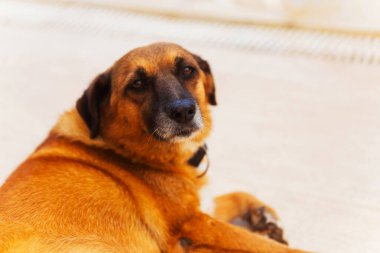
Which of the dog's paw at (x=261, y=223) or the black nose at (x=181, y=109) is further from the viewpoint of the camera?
the dog's paw at (x=261, y=223)

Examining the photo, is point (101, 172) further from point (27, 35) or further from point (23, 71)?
point (27, 35)

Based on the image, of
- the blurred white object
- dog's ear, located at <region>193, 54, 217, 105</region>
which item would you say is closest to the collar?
dog's ear, located at <region>193, 54, 217, 105</region>

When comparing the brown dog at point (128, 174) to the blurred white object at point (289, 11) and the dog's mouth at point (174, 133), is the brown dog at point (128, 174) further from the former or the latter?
the blurred white object at point (289, 11)

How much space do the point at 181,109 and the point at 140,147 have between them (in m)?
0.27

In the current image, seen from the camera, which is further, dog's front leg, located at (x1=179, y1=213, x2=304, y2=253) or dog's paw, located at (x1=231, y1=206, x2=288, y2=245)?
dog's paw, located at (x1=231, y1=206, x2=288, y2=245)

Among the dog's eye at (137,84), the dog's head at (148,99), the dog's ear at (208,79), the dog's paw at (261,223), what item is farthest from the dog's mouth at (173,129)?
the dog's paw at (261,223)

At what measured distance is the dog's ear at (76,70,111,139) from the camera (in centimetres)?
224

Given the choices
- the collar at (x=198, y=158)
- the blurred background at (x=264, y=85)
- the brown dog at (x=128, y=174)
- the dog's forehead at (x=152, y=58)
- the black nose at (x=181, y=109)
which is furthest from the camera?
the blurred background at (x=264, y=85)

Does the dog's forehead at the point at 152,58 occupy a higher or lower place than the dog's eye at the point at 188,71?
higher

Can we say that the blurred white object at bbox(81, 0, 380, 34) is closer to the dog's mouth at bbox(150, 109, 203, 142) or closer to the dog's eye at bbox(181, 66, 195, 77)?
the dog's eye at bbox(181, 66, 195, 77)

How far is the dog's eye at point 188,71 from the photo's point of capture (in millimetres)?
2311

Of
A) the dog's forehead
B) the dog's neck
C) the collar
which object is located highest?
the dog's forehead

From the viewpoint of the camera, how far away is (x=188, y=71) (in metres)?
2.32

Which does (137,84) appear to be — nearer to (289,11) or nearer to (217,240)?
(217,240)
